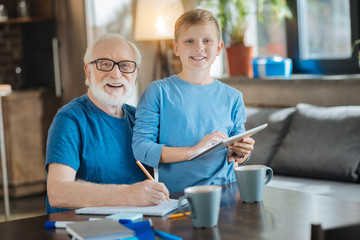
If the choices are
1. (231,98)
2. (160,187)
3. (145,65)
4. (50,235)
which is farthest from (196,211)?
(145,65)

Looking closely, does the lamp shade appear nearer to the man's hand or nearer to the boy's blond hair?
the boy's blond hair

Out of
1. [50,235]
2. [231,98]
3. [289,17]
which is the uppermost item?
[289,17]

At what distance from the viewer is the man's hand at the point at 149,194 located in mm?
1594

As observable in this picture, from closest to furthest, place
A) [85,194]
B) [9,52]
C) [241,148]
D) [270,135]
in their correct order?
[85,194], [241,148], [270,135], [9,52]

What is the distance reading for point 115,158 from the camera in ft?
6.58

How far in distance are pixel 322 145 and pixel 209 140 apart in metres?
1.63

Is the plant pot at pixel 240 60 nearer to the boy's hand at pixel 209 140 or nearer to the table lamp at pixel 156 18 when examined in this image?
the table lamp at pixel 156 18

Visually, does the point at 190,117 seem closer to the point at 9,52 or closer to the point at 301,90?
the point at 301,90

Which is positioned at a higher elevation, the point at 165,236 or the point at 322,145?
the point at 165,236

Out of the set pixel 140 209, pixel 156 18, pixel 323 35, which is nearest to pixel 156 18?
pixel 156 18

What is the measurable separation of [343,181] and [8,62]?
388cm

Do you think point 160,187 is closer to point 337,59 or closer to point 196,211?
point 196,211

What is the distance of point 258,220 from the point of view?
4.69 ft

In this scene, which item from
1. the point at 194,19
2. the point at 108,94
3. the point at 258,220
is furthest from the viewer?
the point at 108,94
